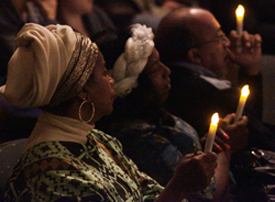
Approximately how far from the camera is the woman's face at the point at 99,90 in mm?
1495

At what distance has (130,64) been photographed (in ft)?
6.15

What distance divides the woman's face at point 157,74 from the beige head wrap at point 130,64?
0.06 meters

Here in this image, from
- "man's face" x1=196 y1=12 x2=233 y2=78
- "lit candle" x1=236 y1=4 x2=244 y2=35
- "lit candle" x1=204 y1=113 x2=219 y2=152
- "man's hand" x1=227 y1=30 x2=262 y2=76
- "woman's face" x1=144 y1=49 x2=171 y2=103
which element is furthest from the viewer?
"man's hand" x1=227 y1=30 x2=262 y2=76

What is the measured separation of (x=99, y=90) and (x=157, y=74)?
1.72 feet

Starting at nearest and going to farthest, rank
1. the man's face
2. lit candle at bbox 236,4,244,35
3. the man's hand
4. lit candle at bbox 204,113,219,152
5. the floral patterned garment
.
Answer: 1. lit candle at bbox 204,113,219,152
2. the floral patterned garment
3. lit candle at bbox 236,4,244,35
4. the man's face
5. the man's hand

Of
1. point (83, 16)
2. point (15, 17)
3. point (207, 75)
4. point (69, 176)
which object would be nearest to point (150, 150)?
point (69, 176)

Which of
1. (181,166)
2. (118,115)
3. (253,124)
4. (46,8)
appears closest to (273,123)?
(253,124)

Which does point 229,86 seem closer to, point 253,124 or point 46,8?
point 253,124

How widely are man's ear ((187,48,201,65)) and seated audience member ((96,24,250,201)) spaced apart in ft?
1.82

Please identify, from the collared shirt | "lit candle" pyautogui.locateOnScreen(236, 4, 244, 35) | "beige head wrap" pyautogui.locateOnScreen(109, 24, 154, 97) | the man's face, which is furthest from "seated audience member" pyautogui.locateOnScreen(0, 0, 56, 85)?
"lit candle" pyautogui.locateOnScreen(236, 4, 244, 35)

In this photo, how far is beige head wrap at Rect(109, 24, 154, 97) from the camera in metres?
1.87

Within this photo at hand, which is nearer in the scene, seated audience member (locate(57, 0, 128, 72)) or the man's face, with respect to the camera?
the man's face

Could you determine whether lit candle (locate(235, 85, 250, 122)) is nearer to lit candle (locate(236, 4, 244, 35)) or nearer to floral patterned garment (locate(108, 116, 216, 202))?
floral patterned garment (locate(108, 116, 216, 202))

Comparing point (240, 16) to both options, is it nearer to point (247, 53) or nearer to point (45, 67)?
point (247, 53)
